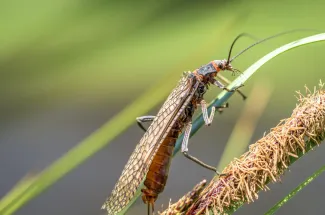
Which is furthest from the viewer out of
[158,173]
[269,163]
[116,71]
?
[116,71]

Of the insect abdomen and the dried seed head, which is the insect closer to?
the insect abdomen

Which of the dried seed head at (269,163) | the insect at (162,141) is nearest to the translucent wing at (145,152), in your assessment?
the insect at (162,141)

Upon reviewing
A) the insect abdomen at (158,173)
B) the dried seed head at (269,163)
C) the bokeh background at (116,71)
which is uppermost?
the bokeh background at (116,71)

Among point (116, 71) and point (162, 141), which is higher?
point (116, 71)

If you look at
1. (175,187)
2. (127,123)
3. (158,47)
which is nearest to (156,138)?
(127,123)

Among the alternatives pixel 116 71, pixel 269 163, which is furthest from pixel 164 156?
pixel 116 71

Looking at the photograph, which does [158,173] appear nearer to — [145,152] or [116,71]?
[145,152]

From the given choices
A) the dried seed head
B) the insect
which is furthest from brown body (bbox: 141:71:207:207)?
the dried seed head

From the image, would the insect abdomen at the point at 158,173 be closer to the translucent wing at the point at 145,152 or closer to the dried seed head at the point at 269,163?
the translucent wing at the point at 145,152
